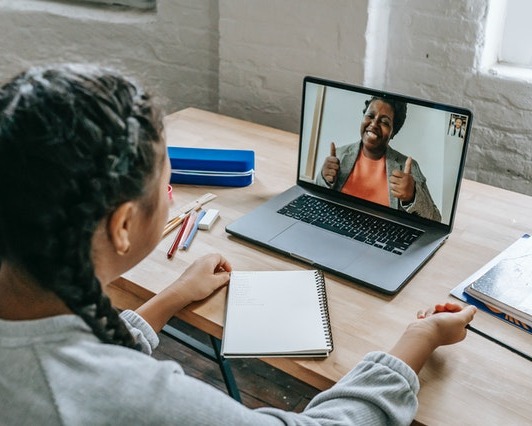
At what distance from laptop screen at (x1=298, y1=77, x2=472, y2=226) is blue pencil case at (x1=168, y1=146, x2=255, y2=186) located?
0.44 ft

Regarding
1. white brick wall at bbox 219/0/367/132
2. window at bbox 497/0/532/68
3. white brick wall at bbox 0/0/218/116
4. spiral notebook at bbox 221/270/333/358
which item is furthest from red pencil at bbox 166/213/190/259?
window at bbox 497/0/532/68

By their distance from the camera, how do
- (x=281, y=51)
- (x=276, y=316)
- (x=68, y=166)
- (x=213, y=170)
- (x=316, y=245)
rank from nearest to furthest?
(x=68, y=166) → (x=276, y=316) → (x=316, y=245) → (x=213, y=170) → (x=281, y=51)

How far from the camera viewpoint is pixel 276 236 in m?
1.19

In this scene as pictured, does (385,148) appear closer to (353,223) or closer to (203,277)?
(353,223)

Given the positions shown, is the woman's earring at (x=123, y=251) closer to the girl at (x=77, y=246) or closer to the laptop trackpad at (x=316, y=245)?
the girl at (x=77, y=246)

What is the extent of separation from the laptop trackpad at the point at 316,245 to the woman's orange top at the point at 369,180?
4.7 inches

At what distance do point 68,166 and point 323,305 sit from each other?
50cm

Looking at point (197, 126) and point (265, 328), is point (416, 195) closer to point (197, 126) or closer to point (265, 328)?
point (265, 328)

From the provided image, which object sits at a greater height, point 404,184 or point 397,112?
point 397,112

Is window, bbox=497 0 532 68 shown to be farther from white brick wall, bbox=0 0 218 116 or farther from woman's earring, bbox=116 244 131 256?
woman's earring, bbox=116 244 131 256

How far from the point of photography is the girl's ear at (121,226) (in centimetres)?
70

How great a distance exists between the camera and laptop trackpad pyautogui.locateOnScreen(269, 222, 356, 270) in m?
1.12

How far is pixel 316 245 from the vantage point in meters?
1.16

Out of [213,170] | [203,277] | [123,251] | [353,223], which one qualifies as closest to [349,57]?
[213,170]
